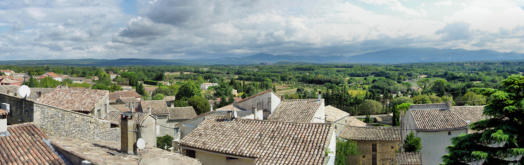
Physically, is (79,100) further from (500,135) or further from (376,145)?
(376,145)

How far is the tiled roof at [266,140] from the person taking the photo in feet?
47.4

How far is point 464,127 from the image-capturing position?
95.7 feet

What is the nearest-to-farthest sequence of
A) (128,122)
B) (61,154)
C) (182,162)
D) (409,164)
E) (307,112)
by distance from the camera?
(61,154)
(182,162)
(128,122)
(307,112)
(409,164)

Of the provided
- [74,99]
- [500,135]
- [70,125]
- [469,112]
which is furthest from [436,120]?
[74,99]

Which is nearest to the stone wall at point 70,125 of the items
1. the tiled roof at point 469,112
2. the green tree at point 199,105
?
the tiled roof at point 469,112

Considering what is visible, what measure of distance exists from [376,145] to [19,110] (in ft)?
96.5

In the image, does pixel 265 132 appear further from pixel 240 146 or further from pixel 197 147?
pixel 197 147

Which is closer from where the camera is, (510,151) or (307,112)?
(510,151)

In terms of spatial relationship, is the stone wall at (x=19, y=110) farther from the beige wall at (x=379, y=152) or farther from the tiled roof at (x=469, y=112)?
the tiled roof at (x=469, y=112)

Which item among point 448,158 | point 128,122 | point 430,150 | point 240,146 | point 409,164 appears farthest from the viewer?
point 430,150

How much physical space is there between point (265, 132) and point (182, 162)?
17.5 ft

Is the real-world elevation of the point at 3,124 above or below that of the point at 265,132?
above

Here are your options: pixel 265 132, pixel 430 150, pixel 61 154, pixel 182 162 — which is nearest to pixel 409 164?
pixel 430 150

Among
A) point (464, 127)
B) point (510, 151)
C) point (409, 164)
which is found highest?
point (510, 151)
